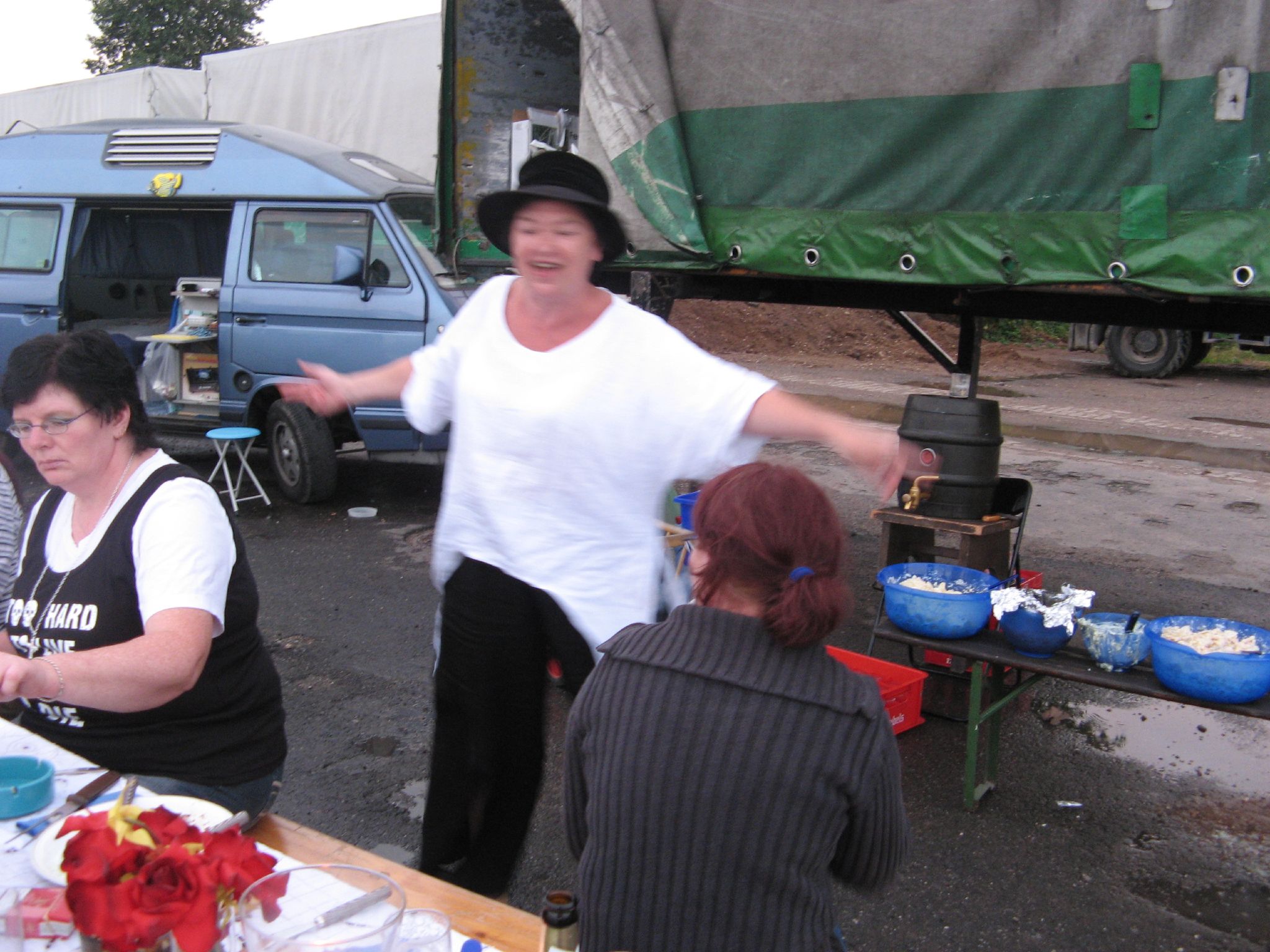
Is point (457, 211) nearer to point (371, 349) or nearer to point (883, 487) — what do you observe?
point (371, 349)

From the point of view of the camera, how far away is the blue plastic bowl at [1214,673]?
3074mm

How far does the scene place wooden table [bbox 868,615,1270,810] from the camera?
129 inches

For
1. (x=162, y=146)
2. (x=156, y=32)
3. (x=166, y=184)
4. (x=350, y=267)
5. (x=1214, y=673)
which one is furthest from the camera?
(x=156, y=32)

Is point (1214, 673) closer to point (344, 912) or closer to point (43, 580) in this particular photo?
point (344, 912)

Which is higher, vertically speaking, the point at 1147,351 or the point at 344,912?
the point at 1147,351

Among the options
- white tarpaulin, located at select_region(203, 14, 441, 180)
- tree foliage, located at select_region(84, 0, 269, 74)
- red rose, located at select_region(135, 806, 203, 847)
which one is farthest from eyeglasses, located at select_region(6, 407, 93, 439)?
tree foliage, located at select_region(84, 0, 269, 74)

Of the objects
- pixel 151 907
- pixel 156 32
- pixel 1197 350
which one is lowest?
pixel 151 907

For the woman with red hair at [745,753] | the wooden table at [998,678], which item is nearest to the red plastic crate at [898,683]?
the wooden table at [998,678]

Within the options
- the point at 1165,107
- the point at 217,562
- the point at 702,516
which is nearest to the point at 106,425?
the point at 217,562

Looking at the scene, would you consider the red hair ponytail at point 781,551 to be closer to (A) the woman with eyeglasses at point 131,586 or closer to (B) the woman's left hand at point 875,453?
(B) the woman's left hand at point 875,453

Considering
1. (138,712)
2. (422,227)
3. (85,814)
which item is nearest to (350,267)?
(422,227)

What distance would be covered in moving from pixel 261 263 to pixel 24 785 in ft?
21.6

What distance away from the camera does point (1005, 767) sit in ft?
13.4

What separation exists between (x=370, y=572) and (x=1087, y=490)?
569 centimetres
